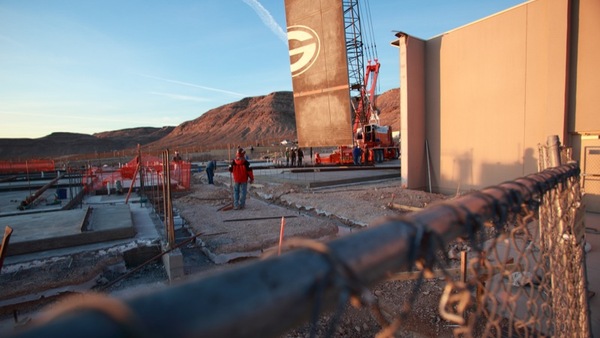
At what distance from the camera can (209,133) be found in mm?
103375

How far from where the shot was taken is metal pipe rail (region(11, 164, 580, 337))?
0.46 metres

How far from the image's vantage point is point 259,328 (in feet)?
1.82

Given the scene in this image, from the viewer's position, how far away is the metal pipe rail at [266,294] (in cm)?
46

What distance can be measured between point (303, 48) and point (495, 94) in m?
7.57

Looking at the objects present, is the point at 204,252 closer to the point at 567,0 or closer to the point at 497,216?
the point at 497,216

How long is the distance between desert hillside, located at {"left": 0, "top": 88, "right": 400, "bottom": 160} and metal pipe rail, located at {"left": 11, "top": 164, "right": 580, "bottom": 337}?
73.5 m

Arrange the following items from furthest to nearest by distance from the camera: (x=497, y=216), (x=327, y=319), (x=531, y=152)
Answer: (x=531, y=152)
(x=327, y=319)
(x=497, y=216)

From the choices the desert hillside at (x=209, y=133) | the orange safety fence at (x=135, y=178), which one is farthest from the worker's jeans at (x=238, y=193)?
the desert hillside at (x=209, y=133)

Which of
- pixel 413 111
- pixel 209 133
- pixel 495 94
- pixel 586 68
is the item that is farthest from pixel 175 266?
pixel 209 133

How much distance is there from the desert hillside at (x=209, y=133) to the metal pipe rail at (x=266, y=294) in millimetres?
73465

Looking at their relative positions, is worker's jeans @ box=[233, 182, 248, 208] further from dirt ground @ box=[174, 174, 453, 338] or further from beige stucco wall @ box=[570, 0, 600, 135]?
beige stucco wall @ box=[570, 0, 600, 135]

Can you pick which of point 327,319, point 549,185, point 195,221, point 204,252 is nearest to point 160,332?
point 549,185

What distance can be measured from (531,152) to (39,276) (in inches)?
441

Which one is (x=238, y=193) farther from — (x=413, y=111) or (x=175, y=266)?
(x=413, y=111)
